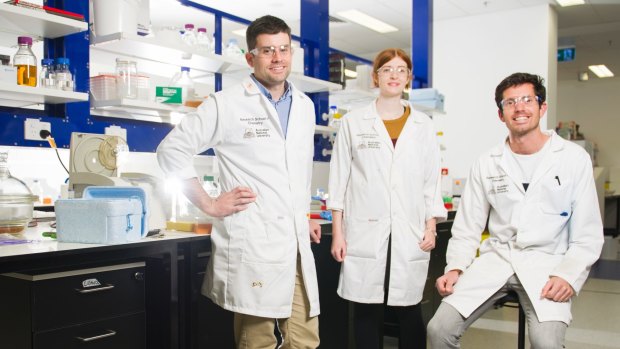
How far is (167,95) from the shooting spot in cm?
290

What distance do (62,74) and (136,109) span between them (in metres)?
0.39

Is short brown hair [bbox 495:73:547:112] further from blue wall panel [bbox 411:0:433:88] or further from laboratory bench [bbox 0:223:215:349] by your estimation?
blue wall panel [bbox 411:0:433:88]

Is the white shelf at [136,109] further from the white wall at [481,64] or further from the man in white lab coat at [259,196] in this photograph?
the white wall at [481,64]

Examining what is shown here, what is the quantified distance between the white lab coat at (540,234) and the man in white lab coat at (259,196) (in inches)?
23.3

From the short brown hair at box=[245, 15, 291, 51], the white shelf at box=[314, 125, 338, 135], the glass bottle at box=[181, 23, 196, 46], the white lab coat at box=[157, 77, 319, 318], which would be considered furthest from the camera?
the white shelf at box=[314, 125, 338, 135]

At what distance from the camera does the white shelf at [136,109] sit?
2.72 m

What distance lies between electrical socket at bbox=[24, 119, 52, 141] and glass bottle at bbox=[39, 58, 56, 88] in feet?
0.59

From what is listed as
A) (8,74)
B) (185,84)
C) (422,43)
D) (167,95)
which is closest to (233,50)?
(185,84)

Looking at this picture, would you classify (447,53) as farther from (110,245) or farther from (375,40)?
(110,245)

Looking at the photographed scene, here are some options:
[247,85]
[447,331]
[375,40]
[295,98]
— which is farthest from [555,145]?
[375,40]

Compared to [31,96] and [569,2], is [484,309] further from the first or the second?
[569,2]

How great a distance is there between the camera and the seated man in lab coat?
1.94 m

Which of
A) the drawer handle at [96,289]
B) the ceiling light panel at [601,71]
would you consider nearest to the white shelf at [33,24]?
the drawer handle at [96,289]

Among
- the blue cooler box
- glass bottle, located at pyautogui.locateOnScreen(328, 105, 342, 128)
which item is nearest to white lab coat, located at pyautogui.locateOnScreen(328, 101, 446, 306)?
the blue cooler box
